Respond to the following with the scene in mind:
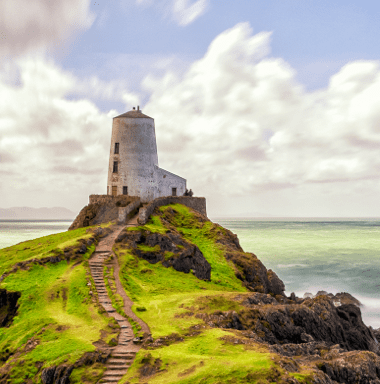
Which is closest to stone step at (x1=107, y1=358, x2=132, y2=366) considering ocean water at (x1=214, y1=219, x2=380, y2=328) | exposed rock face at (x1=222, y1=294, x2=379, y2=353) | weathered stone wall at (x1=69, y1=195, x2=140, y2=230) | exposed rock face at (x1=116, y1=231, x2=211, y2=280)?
exposed rock face at (x1=222, y1=294, x2=379, y2=353)

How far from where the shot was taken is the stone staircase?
1639cm

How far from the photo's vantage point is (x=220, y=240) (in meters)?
46.2

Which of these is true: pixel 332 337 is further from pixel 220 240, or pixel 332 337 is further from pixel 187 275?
pixel 220 240

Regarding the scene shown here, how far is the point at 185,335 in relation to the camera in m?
19.9

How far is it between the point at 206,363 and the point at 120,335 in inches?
250

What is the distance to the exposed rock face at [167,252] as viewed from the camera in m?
34.5

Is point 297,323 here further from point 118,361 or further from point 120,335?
point 118,361

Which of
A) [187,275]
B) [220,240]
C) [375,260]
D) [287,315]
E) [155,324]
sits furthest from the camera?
[375,260]

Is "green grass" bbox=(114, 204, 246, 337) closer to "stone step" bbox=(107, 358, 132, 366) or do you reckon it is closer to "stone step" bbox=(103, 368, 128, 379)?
"stone step" bbox=(107, 358, 132, 366)

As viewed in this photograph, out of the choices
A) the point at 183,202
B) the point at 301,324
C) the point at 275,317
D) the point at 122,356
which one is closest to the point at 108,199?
the point at 183,202

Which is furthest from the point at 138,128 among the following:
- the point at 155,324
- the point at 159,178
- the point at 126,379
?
the point at 126,379

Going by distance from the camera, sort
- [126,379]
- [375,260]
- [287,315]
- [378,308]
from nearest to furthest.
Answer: [126,379], [287,315], [378,308], [375,260]

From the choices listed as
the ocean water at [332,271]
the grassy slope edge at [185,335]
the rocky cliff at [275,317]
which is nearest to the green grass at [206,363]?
the grassy slope edge at [185,335]

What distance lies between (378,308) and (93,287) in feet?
141
